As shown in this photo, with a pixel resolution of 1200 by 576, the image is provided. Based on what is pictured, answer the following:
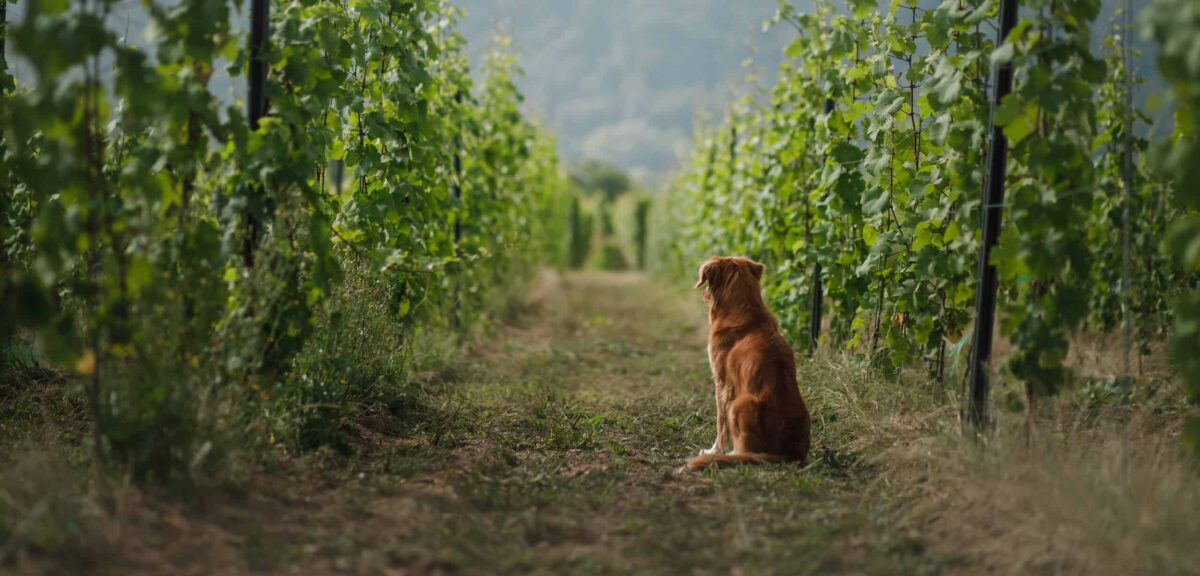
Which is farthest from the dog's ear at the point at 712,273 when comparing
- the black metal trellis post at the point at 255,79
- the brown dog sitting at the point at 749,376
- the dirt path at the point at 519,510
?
the black metal trellis post at the point at 255,79

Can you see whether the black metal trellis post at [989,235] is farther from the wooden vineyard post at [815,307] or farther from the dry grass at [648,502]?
the wooden vineyard post at [815,307]

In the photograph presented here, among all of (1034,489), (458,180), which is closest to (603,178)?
(458,180)

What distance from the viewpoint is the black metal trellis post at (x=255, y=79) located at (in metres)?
3.51

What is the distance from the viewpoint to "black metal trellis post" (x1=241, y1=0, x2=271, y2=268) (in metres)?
3.51

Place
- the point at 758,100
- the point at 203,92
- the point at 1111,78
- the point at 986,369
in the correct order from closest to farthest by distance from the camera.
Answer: the point at 203,92, the point at 986,369, the point at 1111,78, the point at 758,100

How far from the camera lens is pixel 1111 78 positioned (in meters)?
6.27

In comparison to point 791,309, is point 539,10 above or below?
above

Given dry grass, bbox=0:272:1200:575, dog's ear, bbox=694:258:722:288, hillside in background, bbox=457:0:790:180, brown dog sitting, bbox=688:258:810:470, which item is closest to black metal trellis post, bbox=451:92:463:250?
dry grass, bbox=0:272:1200:575

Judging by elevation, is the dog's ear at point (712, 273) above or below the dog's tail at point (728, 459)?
above

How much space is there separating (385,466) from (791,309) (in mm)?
3841

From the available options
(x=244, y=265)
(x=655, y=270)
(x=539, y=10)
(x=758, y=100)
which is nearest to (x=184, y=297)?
(x=244, y=265)

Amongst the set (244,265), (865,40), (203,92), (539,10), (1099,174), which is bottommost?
(244,265)

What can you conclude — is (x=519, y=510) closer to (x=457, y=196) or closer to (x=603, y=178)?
(x=457, y=196)

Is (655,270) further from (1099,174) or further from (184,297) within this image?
(184,297)
